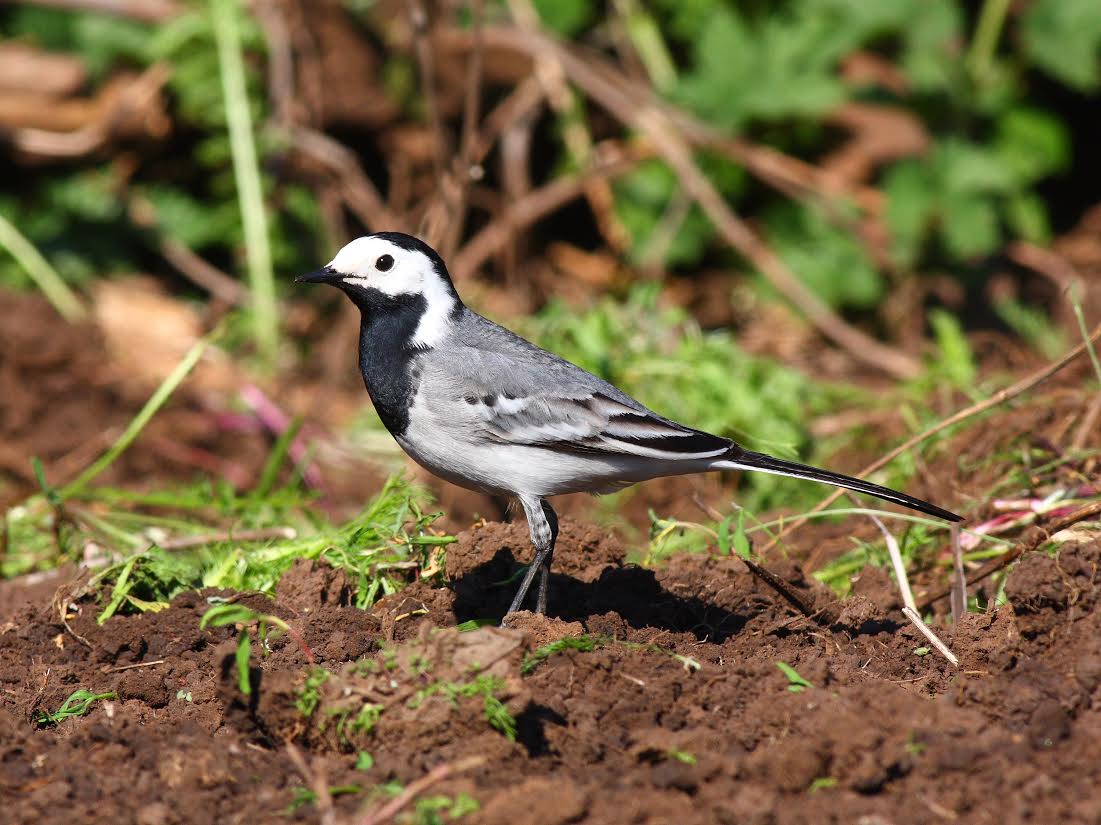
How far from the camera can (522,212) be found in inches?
360

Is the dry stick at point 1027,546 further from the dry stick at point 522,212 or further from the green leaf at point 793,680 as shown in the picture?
the dry stick at point 522,212

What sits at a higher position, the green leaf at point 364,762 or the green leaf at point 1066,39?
the green leaf at point 1066,39

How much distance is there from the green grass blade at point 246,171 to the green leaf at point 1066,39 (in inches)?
200

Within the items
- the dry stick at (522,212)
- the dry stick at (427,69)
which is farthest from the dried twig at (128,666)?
the dry stick at (522,212)

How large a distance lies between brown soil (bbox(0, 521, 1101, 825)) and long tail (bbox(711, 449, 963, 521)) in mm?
331

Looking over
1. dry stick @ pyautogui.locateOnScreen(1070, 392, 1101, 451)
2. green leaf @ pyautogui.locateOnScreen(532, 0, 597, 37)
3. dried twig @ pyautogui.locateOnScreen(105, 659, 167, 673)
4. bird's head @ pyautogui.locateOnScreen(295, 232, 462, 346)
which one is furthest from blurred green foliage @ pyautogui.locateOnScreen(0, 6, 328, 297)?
dry stick @ pyautogui.locateOnScreen(1070, 392, 1101, 451)

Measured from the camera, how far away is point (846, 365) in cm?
908

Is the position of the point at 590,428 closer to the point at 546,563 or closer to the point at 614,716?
the point at 546,563

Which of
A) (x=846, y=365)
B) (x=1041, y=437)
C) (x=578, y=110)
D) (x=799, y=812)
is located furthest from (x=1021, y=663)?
(x=578, y=110)

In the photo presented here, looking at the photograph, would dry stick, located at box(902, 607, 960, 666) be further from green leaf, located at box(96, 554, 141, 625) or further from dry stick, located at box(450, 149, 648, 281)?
dry stick, located at box(450, 149, 648, 281)

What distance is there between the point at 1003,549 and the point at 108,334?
240 inches

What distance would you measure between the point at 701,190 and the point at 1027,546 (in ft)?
15.6

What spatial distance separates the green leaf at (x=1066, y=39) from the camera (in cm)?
864

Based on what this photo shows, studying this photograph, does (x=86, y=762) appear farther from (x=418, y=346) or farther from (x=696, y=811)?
(x=418, y=346)
